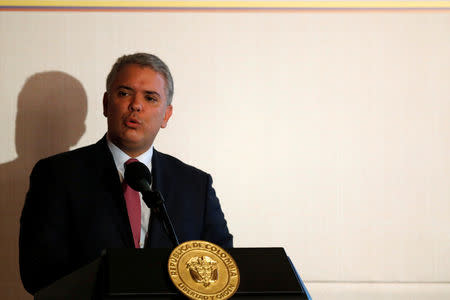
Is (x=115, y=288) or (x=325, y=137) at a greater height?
(x=325, y=137)

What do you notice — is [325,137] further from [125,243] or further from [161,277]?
[161,277]

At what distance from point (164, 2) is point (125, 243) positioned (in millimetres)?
1095

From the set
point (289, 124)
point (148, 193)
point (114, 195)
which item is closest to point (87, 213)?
point (114, 195)

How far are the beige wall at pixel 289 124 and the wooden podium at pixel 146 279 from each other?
3.71 feet

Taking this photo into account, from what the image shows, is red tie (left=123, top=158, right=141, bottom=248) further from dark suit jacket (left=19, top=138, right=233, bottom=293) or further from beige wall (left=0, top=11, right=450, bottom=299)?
beige wall (left=0, top=11, right=450, bottom=299)

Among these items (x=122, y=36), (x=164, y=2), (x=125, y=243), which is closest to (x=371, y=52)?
(x=164, y=2)

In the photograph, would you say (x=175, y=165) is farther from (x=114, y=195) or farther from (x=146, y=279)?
(x=146, y=279)

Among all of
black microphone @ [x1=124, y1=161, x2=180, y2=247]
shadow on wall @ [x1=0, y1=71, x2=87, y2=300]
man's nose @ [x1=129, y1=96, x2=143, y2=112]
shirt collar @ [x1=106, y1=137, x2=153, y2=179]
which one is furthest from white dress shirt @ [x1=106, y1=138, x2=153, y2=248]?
shadow on wall @ [x1=0, y1=71, x2=87, y2=300]

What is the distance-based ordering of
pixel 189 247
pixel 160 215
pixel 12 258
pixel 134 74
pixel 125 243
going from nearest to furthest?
pixel 189 247
pixel 160 215
pixel 125 243
pixel 134 74
pixel 12 258

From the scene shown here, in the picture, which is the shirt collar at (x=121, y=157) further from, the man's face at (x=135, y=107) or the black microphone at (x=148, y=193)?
the black microphone at (x=148, y=193)

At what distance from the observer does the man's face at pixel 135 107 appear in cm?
167

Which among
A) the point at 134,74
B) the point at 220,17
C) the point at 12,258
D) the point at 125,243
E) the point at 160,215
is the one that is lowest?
the point at 12,258

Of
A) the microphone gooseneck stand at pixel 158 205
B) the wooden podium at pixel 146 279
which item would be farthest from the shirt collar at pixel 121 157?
the wooden podium at pixel 146 279

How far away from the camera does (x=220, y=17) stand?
219cm
